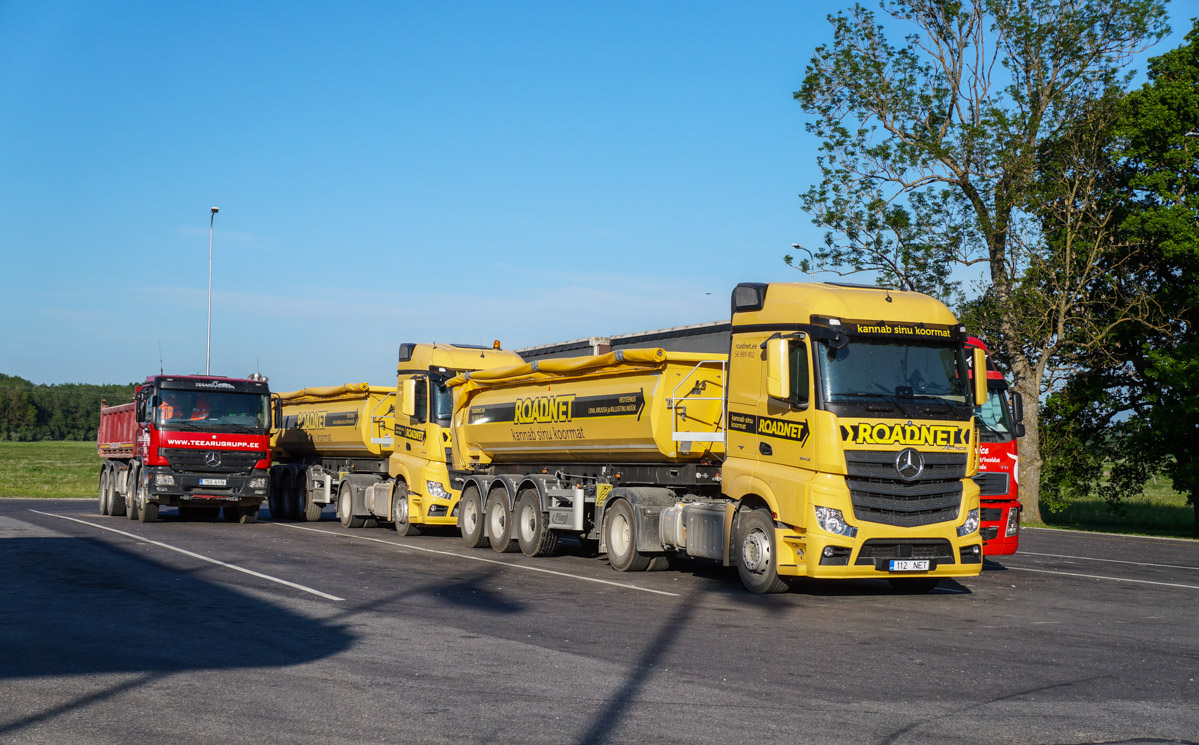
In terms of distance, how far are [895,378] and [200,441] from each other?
694 inches

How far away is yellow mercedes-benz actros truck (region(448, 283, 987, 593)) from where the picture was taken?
12859mm

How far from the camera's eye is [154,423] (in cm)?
2612

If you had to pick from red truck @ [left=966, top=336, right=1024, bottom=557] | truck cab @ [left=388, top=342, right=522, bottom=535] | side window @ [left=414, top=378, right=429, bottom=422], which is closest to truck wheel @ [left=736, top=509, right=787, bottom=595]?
red truck @ [left=966, top=336, right=1024, bottom=557]

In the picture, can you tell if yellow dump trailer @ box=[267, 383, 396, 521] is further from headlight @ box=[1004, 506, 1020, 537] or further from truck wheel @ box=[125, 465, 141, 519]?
headlight @ box=[1004, 506, 1020, 537]

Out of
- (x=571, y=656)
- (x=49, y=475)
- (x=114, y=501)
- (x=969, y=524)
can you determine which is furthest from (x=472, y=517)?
(x=49, y=475)

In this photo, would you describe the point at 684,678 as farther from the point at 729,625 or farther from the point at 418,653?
the point at 729,625

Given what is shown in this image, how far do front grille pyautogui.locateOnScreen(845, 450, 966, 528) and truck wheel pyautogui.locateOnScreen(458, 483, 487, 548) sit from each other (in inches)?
367

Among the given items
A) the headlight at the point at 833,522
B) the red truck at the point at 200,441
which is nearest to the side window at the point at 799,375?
the headlight at the point at 833,522

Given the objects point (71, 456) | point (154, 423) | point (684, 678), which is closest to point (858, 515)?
point (684, 678)

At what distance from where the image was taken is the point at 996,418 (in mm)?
17719

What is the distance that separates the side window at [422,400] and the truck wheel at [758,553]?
34.0 ft

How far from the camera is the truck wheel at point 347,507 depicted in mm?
26581

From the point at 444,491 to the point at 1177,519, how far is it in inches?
1233

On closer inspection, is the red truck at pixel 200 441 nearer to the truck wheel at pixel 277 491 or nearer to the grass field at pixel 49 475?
the truck wheel at pixel 277 491
